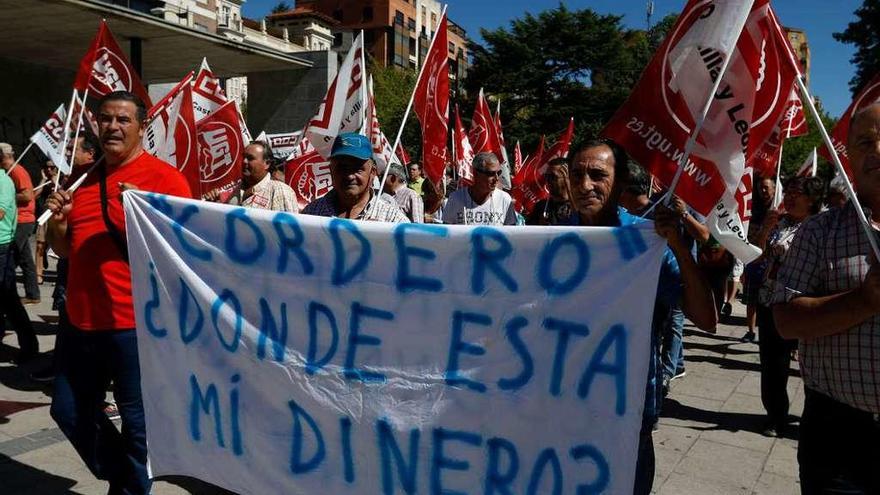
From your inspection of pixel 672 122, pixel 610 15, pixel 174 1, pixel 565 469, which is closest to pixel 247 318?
pixel 565 469

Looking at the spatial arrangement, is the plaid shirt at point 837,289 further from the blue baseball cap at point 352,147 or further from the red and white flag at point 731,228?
the blue baseball cap at point 352,147

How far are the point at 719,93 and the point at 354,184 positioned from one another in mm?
1607

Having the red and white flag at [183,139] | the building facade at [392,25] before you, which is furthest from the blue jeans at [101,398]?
the building facade at [392,25]

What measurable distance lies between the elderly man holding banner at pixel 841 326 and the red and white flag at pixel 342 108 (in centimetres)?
429

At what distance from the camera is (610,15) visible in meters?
44.3

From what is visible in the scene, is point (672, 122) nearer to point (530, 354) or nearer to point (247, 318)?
point (530, 354)

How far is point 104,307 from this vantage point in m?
2.88

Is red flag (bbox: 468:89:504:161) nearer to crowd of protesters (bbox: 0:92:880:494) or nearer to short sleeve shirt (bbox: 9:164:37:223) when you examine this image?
crowd of protesters (bbox: 0:92:880:494)

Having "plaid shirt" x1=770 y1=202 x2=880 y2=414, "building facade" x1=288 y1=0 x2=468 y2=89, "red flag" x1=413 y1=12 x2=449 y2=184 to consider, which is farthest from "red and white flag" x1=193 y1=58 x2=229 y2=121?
"building facade" x1=288 y1=0 x2=468 y2=89

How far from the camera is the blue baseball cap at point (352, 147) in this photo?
10.2 feet

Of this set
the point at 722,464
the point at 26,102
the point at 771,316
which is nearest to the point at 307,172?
the point at 771,316

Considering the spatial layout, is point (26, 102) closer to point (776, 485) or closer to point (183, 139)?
point (183, 139)

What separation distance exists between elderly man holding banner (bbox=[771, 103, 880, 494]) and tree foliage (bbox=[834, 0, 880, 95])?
29.3 m

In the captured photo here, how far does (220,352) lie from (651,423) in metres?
1.64
